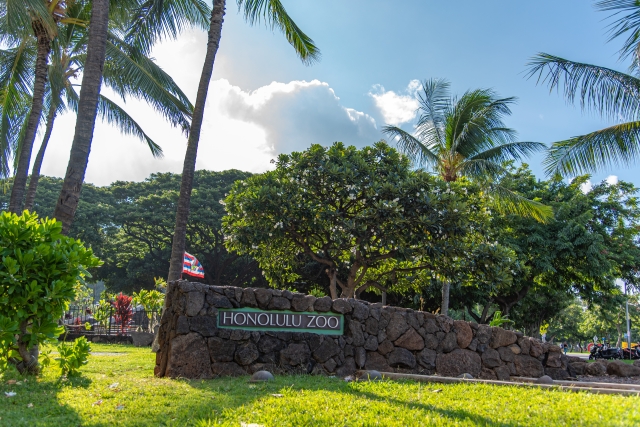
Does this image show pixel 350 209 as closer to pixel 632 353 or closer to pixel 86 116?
pixel 86 116

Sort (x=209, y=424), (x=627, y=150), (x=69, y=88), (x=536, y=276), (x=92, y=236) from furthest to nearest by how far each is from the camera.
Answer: (x=92, y=236) → (x=536, y=276) → (x=69, y=88) → (x=627, y=150) → (x=209, y=424)

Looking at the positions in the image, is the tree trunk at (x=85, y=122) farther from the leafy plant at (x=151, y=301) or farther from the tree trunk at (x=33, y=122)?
the leafy plant at (x=151, y=301)

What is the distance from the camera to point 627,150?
1081 centimetres

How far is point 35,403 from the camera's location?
5004 mm

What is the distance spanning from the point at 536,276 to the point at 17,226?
60.9ft

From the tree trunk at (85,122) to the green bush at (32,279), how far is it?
3.46ft

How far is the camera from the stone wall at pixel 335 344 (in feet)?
23.2

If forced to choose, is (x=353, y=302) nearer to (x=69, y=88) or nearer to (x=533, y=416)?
(x=533, y=416)

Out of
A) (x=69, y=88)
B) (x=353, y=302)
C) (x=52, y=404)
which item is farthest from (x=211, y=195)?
(x=52, y=404)

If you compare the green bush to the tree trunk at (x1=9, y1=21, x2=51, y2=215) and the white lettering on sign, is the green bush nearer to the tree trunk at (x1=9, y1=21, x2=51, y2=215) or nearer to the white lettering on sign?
the white lettering on sign

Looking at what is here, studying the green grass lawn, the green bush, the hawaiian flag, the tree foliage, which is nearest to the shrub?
the hawaiian flag

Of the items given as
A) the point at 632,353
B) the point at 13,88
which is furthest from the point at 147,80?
the point at 632,353

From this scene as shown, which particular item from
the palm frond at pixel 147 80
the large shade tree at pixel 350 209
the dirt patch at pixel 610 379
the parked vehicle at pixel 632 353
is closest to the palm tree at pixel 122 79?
the palm frond at pixel 147 80

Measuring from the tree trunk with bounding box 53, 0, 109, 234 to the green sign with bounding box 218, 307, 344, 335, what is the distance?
2.62m
